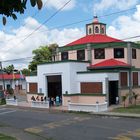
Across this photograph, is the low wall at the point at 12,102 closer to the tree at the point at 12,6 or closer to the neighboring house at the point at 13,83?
the neighboring house at the point at 13,83

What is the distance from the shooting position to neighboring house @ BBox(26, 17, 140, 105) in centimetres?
4506

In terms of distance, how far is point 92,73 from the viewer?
148ft

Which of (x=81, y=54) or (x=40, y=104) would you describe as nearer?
(x=40, y=104)

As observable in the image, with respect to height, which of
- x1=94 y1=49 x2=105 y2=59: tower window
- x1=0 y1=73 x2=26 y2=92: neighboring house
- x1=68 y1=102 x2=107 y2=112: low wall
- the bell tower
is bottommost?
x1=68 y1=102 x2=107 y2=112: low wall

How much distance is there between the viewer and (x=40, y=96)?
5181cm

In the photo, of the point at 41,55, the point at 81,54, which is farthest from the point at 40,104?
the point at 41,55

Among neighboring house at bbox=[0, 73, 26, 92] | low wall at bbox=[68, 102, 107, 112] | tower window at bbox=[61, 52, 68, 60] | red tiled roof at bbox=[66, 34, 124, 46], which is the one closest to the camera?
low wall at bbox=[68, 102, 107, 112]

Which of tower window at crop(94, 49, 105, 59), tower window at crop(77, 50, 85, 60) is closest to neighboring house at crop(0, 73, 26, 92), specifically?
tower window at crop(77, 50, 85, 60)

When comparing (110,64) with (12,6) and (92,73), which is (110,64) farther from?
(12,6)

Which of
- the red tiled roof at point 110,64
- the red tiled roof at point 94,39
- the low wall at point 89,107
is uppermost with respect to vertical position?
the red tiled roof at point 94,39

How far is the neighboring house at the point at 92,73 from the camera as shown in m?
45.1

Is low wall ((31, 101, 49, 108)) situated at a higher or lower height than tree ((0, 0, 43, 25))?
lower

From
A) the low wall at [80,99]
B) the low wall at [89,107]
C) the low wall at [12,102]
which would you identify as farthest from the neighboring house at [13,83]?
the low wall at [89,107]

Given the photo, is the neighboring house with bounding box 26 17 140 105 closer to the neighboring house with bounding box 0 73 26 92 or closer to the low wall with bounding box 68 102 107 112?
the low wall with bounding box 68 102 107 112
